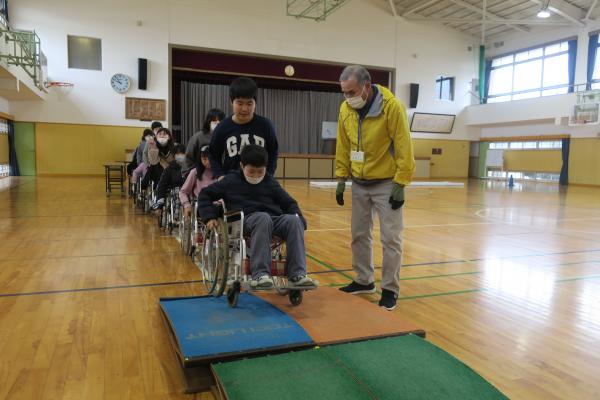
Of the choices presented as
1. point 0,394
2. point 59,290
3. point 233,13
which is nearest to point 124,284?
point 59,290

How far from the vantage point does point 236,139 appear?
2.49 meters

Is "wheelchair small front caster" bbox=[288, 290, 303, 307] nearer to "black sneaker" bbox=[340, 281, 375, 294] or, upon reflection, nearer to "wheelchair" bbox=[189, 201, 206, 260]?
"black sneaker" bbox=[340, 281, 375, 294]

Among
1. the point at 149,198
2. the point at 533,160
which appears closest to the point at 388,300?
the point at 149,198

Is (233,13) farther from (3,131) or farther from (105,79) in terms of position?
(3,131)

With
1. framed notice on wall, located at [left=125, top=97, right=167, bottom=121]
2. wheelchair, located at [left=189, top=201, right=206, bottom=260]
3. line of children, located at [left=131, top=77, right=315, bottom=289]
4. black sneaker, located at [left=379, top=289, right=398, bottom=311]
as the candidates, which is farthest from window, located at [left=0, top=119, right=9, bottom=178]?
black sneaker, located at [left=379, top=289, right=398, bottom=311]

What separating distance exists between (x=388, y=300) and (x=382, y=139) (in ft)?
2.72

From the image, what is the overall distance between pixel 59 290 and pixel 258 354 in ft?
5.02

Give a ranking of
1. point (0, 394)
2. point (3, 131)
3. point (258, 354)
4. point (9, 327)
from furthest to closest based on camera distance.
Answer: point (3, 131), point (9, 327), point (258, 354), point (0, 394)

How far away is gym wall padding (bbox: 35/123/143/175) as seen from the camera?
43.2 ft

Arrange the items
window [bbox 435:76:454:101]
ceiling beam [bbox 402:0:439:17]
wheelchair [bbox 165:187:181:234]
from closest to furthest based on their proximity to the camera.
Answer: wheelchair [bbox 165:187:181:234], ceiling beam [bbox 402:0:439:17], window [bbox 435:76:454:101]

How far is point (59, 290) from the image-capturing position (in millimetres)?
2594

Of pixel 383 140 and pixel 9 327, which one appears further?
pixel 383 140

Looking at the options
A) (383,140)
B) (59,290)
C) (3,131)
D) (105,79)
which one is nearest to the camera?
(383,140)

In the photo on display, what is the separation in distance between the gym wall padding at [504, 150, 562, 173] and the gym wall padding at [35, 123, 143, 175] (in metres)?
13.0
